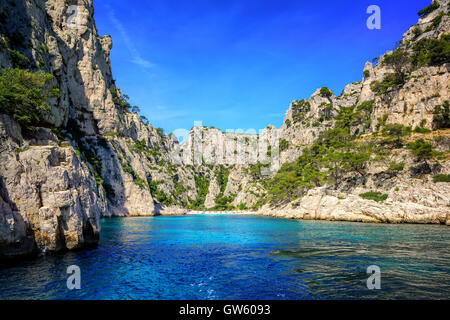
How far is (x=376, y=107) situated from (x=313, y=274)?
6994cm

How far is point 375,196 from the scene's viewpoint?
46.3 m

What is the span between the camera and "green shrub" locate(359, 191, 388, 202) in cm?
4452

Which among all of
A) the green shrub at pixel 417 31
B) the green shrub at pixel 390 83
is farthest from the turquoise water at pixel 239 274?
the green shrub at pixel 417 31

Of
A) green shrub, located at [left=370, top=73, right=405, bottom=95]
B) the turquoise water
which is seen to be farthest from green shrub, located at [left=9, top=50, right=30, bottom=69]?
green shrub, located at [left=370, top=73, right=405, bottom=95]

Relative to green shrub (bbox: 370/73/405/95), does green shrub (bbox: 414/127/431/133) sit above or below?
below

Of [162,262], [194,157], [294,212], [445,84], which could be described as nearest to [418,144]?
[445,84]

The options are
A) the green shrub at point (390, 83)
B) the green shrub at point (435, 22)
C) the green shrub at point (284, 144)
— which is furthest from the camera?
the green shrub at point (284, 144)

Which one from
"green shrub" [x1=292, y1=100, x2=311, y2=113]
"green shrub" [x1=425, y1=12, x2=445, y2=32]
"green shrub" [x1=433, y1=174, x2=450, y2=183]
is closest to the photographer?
"green shrub" [x1=433, y1=174, x2=450, y2=183]

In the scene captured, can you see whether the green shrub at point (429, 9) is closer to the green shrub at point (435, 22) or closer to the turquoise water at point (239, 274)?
the green shrub at point (435, 22)

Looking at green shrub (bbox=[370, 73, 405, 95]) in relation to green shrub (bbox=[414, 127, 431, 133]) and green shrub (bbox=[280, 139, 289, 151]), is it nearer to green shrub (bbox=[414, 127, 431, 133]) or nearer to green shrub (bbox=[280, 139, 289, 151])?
green shrub (bbox=[414, 127, 431, 133])

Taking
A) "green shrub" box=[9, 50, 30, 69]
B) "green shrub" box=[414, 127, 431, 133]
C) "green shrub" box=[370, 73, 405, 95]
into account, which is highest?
"green shrub" box=[370, 73, 405, 95]

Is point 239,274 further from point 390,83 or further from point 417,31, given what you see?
point 417,31

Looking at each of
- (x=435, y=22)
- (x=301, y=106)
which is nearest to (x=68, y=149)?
(x=435, y=22)

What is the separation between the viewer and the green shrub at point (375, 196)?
146 ft
